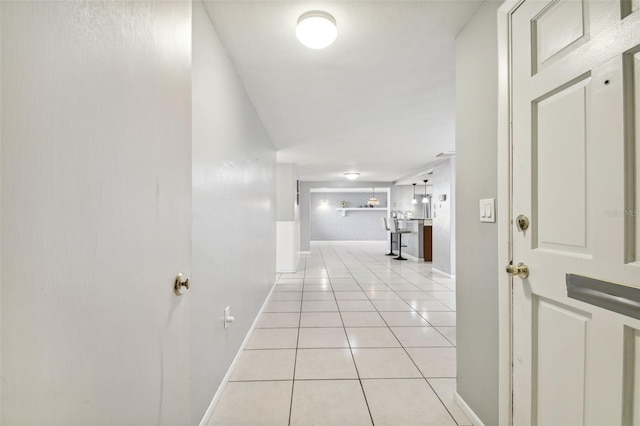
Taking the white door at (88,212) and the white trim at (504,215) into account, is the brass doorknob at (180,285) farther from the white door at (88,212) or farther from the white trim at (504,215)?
the white trim at (504,215)

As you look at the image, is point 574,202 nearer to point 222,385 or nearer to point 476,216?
point 476,216

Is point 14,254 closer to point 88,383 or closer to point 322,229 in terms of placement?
point 88,383

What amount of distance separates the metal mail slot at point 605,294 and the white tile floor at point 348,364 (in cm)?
112

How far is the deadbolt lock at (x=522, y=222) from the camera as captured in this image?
45.3 inches

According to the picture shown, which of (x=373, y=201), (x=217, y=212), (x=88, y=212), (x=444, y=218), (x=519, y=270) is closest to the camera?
(x=88, y=212)

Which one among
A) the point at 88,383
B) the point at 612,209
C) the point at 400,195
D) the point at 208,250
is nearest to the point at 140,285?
the point at 88,383

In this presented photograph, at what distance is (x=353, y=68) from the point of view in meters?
2.12

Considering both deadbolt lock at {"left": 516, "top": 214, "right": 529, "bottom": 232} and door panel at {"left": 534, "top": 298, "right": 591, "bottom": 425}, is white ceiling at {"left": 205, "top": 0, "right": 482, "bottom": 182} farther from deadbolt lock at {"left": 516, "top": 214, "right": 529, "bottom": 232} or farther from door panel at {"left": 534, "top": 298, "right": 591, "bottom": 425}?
door panel at {"left": 534, "top": 298, "right": 591, "bottom": 425}

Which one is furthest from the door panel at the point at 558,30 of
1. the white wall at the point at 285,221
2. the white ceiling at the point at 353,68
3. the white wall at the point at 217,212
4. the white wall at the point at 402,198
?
the white wall at the point at 402,198

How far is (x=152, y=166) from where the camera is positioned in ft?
2.43

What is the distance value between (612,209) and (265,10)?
5.90 ft

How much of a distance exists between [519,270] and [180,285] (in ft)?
4.44

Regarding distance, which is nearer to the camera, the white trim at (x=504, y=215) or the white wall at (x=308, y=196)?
the white trim at (x=504, y=215)

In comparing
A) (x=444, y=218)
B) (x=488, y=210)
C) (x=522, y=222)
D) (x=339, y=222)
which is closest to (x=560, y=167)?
(x=522, y=222)
